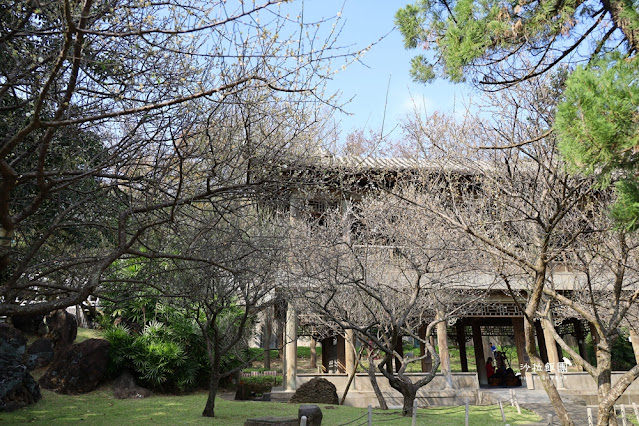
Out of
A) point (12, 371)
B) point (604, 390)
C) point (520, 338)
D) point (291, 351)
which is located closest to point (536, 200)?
point (604, 390)

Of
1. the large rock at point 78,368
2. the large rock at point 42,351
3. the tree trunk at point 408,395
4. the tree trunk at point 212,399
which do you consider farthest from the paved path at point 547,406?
the large rock at point 42,351

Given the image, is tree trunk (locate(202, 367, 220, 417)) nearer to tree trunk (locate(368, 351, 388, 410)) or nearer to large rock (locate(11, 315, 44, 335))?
tree trunk (locate(368, 351, 388, 410))

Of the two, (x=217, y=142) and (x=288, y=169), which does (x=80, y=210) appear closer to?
(x=217, y=142)

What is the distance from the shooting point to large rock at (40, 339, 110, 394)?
12773 millimetres

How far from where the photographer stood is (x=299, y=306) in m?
13.6

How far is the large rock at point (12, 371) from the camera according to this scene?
9750mm

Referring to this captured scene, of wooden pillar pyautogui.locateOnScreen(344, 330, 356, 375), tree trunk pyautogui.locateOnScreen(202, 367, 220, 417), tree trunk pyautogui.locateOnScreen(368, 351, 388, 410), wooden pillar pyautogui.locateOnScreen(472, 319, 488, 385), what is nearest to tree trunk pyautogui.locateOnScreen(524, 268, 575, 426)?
tree trunk pyautogui.locateOnScreen(368, 351, 388, 410)

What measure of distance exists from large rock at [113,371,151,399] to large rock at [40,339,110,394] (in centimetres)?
53

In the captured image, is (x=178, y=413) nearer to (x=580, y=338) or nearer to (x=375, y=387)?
(x=375, y=387)

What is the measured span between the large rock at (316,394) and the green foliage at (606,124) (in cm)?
1067

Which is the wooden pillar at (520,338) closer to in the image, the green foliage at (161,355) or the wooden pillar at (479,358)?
the wooden pillar at (479,358)

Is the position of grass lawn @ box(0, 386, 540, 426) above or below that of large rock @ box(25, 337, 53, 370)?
below

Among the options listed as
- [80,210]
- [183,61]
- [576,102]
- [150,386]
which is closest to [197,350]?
[150,386]

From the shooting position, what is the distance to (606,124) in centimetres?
362
